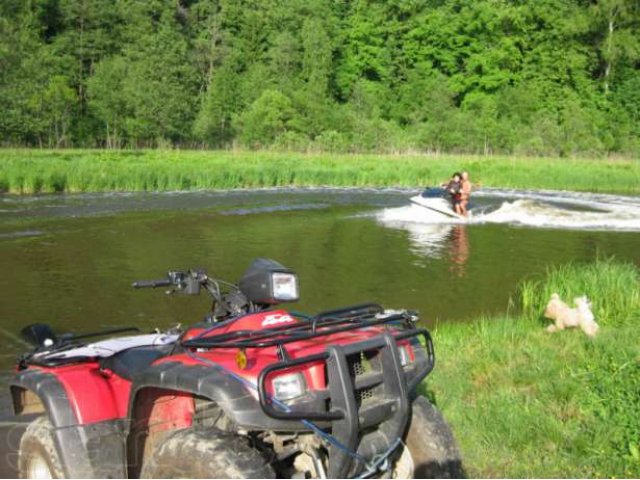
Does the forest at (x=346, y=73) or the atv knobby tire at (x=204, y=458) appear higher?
the forest at (x=346, y=73)

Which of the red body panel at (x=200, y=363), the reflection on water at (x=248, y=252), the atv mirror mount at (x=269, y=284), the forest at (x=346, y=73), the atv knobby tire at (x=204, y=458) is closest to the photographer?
the atv knobby tire at (x=204, y=458)

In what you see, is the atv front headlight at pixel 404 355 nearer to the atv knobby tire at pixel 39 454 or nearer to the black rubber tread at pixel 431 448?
the black rubber tread at pixel 431 448

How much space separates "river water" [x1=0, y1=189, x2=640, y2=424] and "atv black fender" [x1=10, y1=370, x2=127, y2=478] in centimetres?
451

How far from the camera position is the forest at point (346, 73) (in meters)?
57.1

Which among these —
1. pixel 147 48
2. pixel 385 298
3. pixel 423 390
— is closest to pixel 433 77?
pixel 147 48

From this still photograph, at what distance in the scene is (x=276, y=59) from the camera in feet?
230

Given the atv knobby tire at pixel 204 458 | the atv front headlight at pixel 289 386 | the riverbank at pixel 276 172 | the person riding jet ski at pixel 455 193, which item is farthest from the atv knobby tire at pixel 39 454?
the riverbank at pixel 276 172

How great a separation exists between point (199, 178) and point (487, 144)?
3271 centimetres

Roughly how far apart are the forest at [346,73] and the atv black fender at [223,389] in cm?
4879

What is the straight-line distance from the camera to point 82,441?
4098mm

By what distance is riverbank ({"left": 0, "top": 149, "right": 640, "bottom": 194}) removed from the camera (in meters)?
29.5

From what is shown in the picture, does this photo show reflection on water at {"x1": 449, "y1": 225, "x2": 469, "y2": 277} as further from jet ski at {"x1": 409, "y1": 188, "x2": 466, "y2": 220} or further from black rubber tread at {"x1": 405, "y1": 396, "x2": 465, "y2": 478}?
black rubber tread at {"x1": 405, "y1": 396, "x2": 465, "y2": 478}

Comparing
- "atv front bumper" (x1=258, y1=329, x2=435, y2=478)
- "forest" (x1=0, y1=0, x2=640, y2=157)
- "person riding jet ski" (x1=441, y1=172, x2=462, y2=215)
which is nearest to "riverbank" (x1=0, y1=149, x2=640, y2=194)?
"person riding jet ski" (x1=441, y1=172, x2=462, y2=215)

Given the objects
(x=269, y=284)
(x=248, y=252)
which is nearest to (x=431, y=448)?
(x=269, y=284)
